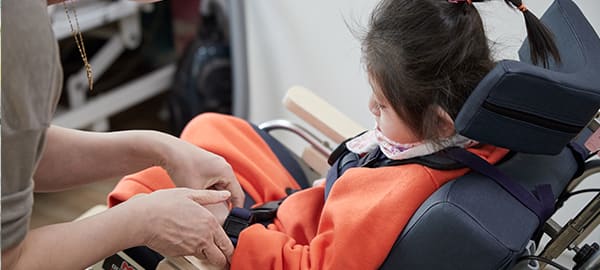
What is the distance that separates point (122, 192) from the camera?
1308 mm

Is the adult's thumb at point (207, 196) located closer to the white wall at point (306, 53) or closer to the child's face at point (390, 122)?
the child's face at point (390, 122)

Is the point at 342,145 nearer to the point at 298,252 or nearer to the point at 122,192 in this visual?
the point at 298,252

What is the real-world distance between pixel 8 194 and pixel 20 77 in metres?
0.15

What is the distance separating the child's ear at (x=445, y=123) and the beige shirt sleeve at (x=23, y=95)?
535mm

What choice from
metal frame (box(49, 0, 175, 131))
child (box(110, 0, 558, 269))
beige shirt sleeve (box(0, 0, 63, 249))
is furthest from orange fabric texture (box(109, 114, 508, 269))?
metal frame (box(49, 0, 175, 131))

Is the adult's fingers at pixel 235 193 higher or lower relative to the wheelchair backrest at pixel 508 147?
lower

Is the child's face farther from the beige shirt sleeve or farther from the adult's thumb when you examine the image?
the beige shirt sleeve

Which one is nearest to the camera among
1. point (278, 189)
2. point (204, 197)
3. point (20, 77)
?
point (20, 77)

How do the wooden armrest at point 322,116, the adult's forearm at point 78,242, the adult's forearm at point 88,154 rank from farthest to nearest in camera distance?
1. the wooden armrest at point 322,116
2. the adult's forearm at point 88,154
3. the adult's forearm at point 78,242

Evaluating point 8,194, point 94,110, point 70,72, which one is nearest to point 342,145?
point 8,194

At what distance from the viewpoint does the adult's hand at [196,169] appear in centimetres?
125

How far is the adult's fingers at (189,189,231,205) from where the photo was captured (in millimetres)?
1128

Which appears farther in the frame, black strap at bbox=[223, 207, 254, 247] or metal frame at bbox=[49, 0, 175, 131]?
metal frame at bbox=[49, 0, 175, 131]

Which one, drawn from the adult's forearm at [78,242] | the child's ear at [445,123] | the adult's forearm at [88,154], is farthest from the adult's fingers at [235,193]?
the child's ear at [445,123]
